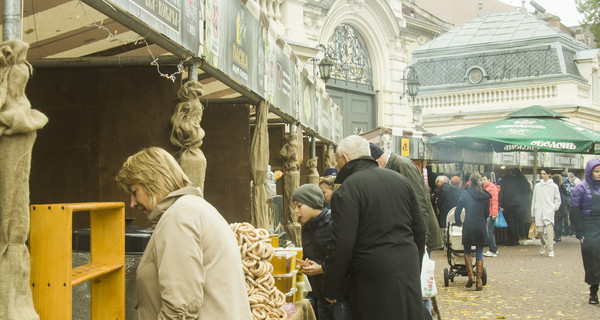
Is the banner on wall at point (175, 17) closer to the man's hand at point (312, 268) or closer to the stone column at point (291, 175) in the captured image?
the man's hand at point (312, 268)

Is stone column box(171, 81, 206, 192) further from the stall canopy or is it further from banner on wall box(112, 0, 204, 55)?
banner on wall box(112, 0, 204, 55)

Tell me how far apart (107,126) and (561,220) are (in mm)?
19544

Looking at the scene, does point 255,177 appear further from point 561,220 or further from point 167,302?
point 561,220

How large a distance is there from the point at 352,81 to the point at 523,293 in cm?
1531

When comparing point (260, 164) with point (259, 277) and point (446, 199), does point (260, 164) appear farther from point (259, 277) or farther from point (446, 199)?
point (446, 199)

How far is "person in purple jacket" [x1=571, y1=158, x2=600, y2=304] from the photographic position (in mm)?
9398

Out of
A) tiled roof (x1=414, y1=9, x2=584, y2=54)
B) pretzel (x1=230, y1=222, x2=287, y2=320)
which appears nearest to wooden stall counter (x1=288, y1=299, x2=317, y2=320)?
pretzel (x1=230, y1=222, x2=287, y2=320)

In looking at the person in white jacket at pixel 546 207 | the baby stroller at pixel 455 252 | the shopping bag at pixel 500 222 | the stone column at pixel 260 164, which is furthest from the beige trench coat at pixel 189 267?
the shopping bag at pixel 500 222

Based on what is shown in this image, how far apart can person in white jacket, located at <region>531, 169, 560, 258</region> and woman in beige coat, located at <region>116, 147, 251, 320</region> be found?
14.7 metres

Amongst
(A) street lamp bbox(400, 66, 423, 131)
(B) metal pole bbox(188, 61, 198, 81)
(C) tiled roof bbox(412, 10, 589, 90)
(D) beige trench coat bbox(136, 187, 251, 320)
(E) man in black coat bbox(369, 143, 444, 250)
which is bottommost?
(D) beige trench coat bbox(136, 187, 251, 320)

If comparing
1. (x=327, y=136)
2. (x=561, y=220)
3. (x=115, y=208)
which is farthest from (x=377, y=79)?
(x=115, y=208)

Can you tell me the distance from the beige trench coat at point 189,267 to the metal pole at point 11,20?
89 cm

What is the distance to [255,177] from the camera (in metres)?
7.45

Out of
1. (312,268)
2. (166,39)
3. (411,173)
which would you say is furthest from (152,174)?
(411,173)
